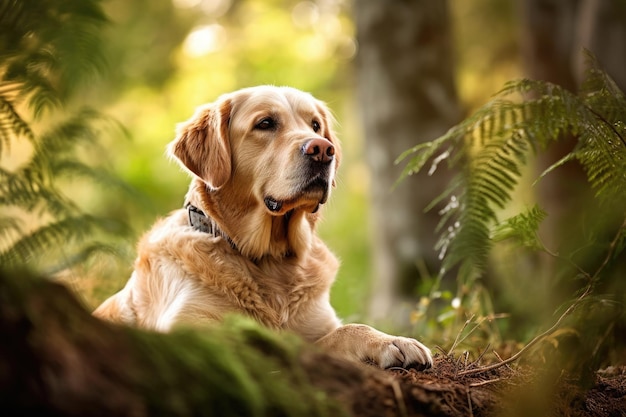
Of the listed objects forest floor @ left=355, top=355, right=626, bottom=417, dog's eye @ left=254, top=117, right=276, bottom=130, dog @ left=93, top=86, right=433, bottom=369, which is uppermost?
dog's eye @ left=254, top=117, right=276, bottom=130

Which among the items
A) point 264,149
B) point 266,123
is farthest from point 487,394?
point 266,123

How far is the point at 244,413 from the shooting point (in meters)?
1.50

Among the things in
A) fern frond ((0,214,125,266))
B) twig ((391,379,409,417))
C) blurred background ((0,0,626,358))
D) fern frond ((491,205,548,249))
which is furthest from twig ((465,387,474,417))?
fern frond ((0,214,125,266))

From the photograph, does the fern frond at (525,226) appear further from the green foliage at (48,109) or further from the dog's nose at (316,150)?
the green foliage at (48,109)

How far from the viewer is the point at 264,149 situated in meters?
3.78

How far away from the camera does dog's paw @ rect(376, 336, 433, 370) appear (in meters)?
2.65

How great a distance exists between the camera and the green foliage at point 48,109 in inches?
73.2

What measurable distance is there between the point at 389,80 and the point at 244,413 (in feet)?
17.6

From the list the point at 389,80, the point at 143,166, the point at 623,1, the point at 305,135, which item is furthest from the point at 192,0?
the point at 305,135

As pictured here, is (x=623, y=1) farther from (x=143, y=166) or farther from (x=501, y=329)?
(x=143, y=166)

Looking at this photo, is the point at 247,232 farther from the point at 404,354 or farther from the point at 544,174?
the point at 544,174

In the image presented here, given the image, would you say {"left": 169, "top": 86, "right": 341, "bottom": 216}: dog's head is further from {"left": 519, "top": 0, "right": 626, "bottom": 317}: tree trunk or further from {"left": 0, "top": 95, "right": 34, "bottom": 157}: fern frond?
{"left": 519, "top": 0, "right": 626, "bottom": 317}: tree trunk

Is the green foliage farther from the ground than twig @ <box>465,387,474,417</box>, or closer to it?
farther from the ground

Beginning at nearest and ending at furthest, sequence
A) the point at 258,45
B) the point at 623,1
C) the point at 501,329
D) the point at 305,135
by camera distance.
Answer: the point at 305,135 → the point at 501,329 → the point at 623,1 → the point at 258,45
